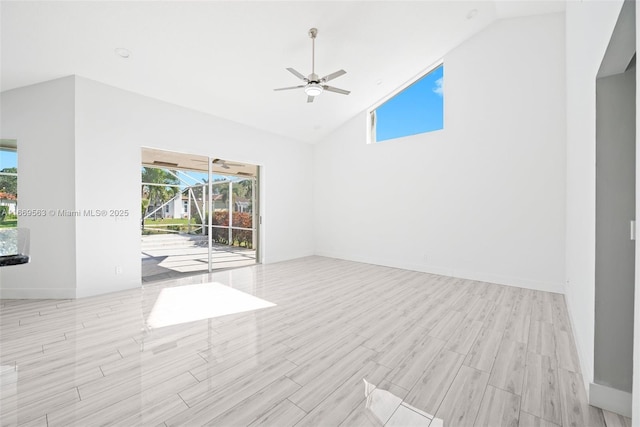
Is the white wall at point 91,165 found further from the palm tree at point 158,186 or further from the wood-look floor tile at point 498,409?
the wood-look floor tile at point 498,409

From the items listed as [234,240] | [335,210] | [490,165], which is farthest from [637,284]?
[234,240]

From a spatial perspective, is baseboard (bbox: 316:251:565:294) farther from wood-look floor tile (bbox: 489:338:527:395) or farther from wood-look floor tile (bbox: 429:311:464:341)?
wood-look floor tile (bbox: 489:338:527:395)

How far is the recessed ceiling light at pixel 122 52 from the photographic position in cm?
330

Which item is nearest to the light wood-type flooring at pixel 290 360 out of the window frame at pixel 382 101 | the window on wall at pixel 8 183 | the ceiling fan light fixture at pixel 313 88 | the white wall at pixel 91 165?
the white wall at pixel 91 165

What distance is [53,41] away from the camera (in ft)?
10.0

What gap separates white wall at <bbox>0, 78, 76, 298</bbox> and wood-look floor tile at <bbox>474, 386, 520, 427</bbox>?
492 cm

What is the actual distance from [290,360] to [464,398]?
1.27 metres

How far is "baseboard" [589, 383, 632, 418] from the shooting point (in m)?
1.58

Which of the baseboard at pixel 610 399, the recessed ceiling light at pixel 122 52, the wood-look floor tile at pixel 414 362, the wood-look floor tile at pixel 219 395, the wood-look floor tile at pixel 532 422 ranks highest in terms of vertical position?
the recessed ceiling light at pixel 122 52

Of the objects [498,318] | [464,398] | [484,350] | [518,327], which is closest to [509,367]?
[484,350]

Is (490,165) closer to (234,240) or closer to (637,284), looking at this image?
(637,284)

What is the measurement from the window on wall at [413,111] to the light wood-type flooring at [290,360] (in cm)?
336

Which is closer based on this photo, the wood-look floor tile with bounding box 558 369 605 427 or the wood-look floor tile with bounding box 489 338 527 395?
the wood-look floor tile with bounding box 558 369 605 427

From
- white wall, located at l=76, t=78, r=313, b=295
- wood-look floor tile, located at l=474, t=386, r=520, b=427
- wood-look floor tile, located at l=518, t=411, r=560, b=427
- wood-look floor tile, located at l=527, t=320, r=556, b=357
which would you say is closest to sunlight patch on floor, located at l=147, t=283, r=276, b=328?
white wall, located at l=76, t=78, r=313, b=295
